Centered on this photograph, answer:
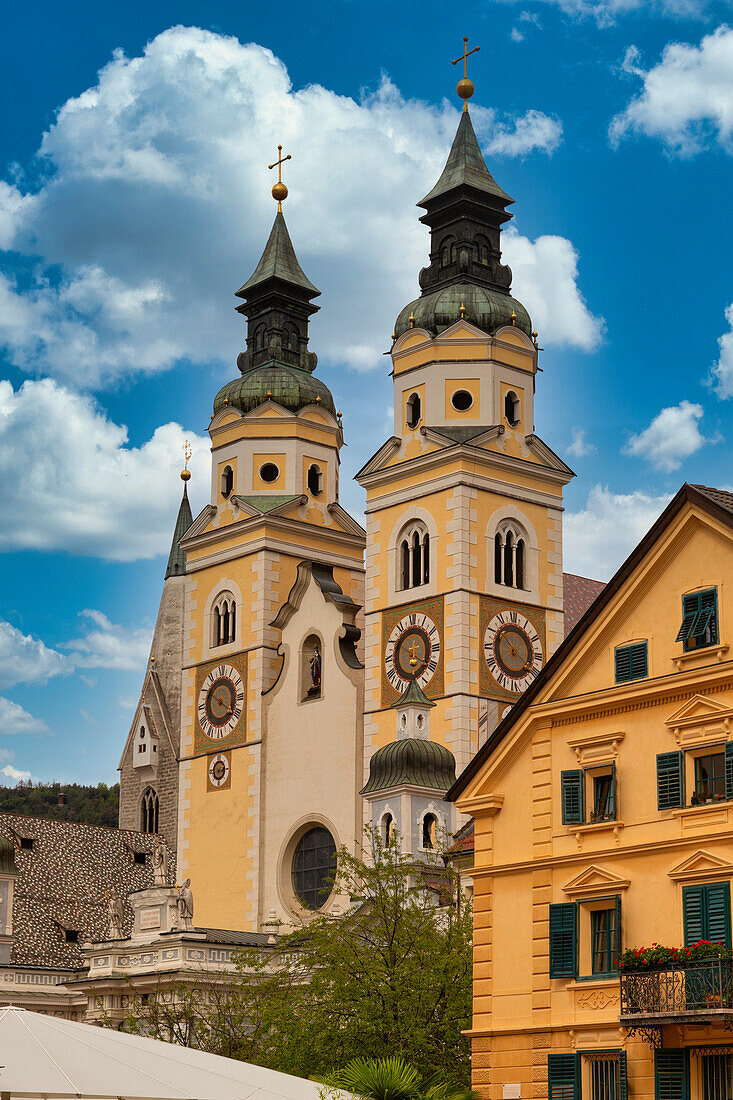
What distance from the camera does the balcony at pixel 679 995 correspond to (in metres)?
27.3

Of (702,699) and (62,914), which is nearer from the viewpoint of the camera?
(702,699)

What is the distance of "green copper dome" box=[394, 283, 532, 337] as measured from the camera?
6038 cm

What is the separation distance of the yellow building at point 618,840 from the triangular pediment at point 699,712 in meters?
0.03

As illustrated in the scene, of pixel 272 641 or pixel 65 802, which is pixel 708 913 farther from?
pixel 65 802

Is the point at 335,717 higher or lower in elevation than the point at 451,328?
lower

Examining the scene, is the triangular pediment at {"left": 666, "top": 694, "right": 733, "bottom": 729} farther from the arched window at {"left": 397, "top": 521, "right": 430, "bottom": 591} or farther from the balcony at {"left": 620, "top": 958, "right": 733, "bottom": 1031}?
the arched window at {"left": 397, "top": 521, "right": 430, "bottom": 591}

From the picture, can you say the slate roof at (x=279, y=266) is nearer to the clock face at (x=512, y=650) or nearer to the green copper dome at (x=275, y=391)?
the green copper dome at (x=275, y=391)

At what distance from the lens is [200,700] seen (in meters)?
65.6

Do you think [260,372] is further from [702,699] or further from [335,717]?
[702,699]

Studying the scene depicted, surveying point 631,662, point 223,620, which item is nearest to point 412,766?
point 223,620

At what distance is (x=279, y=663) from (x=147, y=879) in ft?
35.9

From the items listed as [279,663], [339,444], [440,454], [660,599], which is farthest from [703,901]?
[339,444]

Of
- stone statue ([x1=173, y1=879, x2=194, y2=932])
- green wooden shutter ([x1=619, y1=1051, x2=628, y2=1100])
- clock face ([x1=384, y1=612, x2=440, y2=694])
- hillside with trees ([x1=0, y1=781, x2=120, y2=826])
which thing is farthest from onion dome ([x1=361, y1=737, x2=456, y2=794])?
hillside with trees ([x1=0, y1=781, x2=120, y2=826])

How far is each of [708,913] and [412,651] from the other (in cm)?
2895
